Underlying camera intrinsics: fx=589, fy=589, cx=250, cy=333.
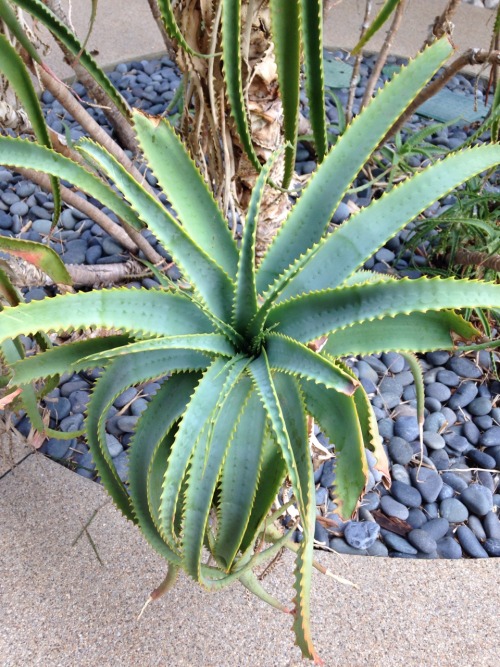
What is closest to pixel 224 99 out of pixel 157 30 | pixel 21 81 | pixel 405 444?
pixel 21 81

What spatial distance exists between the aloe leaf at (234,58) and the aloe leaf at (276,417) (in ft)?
1.06

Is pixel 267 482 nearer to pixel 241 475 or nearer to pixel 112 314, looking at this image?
pixel 241 475

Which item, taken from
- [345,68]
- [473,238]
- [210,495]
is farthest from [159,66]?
[210,495]

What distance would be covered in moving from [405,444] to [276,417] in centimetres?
74

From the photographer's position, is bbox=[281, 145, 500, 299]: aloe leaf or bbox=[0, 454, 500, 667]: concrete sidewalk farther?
bbox=[0, 454, 500, 667]: concrete sidewalk

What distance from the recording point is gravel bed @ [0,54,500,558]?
1.17 m

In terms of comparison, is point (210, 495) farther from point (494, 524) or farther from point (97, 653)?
point (494, 524)

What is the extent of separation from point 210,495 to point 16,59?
24.4 inches

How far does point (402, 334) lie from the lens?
29.8 inches

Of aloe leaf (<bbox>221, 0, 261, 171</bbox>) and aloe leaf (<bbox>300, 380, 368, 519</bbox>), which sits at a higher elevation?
aloe leaf (<bbox>221, 0, 261, 171</bbox>)

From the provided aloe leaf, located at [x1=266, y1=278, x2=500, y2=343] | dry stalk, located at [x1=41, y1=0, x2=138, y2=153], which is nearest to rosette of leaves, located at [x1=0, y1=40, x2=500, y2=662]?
aloe leaf, located at [x1=266, y1=278, x2=500, y2=343]

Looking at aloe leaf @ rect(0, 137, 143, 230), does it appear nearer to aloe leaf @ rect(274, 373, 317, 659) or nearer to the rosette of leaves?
the rosette of leaves

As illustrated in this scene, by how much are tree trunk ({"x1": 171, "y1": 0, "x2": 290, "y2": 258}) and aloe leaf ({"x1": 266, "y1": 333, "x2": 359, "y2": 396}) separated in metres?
0.38

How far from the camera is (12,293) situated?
2.81 feet
